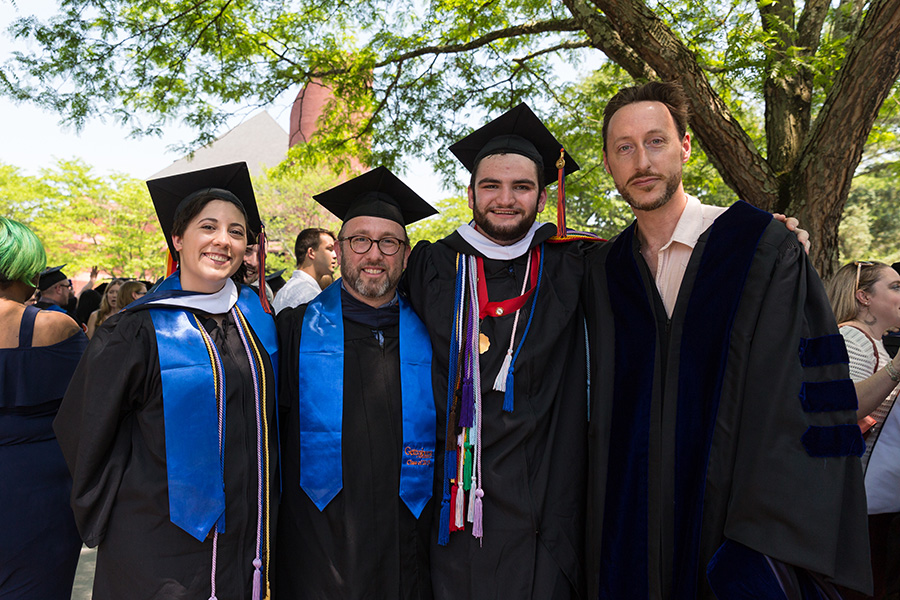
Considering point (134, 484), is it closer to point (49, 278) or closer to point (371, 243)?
point (371, 243)

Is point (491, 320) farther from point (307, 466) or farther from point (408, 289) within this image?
point (307, 466)

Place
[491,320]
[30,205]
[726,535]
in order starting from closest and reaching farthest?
[726,535]
[491,320]
[30,205]

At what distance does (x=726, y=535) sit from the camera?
76.1 inches

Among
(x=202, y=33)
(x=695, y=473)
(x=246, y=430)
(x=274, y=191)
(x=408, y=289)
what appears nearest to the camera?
(x=695, y=473)

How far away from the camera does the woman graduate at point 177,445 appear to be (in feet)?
6.61

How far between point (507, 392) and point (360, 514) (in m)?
0.75

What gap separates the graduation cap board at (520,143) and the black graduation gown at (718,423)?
0.61 m

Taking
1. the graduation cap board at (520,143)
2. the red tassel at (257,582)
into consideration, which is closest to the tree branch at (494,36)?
the graduation cap board at (520,143)

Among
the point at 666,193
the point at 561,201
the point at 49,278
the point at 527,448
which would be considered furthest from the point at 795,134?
the point at 49,278

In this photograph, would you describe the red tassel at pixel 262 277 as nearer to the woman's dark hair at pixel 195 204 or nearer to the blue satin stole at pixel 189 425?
the woman's dark hair at pixel 195 204

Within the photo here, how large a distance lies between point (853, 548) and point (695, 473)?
0.48m

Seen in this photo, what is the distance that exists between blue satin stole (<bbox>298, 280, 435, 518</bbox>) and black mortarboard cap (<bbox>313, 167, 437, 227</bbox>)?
56 cm

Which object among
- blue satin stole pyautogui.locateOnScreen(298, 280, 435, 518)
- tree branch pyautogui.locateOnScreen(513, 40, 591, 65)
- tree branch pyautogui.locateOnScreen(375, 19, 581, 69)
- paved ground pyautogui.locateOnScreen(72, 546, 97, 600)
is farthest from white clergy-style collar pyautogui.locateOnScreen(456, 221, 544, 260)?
tree branch pyautogui.locateOnScreen(513, 40, 591, 65)

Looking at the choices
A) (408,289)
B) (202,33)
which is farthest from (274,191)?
(408,289)
